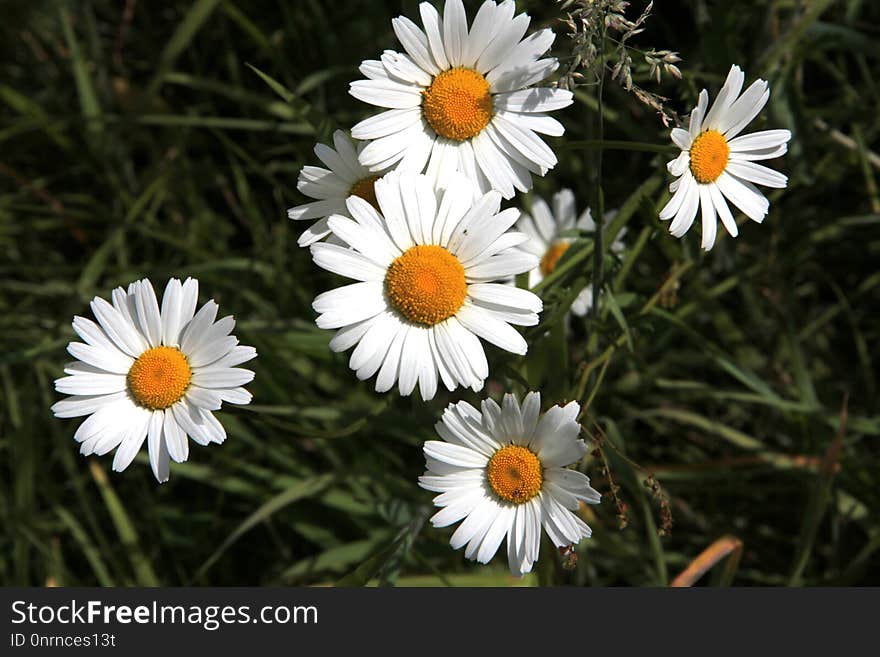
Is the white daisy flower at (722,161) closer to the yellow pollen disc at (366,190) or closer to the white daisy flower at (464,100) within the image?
the white daisy flower at (464,100)

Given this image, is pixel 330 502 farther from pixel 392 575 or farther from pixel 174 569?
pixel 174 569

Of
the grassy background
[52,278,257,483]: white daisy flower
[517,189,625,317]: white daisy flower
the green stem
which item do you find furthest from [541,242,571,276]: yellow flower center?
[52,278,257,483]: white daisy flower

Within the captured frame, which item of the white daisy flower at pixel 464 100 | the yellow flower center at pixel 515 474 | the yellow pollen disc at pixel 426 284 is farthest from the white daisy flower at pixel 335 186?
the yellow flower center at pixel 515 474

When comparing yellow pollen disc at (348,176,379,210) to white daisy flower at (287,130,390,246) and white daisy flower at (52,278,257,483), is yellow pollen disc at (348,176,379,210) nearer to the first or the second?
white daisy flower at (287,130,390,246)

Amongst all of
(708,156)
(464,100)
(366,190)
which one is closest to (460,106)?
(464,100)

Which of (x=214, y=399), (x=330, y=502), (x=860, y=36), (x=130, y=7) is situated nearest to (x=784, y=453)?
(x=860, y=36)

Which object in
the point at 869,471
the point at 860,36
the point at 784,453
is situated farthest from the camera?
the point at 784,453
